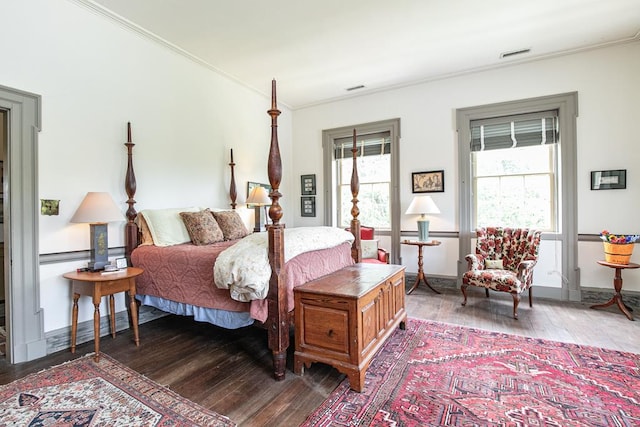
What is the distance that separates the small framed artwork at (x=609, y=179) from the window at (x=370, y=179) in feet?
8.62

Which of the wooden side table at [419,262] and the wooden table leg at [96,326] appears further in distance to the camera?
the wooden side table at [419,262]

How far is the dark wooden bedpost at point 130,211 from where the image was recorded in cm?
321

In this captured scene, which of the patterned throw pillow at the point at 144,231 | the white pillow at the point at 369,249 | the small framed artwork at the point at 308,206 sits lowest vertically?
the white pillow at the point at 369,249

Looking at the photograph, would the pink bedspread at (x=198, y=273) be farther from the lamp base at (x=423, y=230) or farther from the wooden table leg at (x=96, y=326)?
the lamp base at (x=423, y=230)

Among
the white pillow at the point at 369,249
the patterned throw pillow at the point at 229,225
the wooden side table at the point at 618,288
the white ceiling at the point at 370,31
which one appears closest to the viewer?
the white ceiling at the point at 370,31

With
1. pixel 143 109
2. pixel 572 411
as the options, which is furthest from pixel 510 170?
pixel 143 109

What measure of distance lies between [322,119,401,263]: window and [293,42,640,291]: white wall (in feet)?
0.46

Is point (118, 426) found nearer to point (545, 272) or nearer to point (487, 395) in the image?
point (487, 395)

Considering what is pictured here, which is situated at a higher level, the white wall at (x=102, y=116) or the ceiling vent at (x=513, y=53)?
the ceiling vent at (x=513, y=53)

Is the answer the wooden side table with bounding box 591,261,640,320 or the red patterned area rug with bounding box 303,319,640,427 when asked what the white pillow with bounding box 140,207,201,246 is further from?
the wooden side table with bounding box 591,261,640,320

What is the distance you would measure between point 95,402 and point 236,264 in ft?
3.91

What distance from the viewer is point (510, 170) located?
14.5ft

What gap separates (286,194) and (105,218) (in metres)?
3.51

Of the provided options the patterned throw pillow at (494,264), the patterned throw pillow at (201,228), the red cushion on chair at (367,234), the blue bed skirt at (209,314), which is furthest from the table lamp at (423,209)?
the blue bed skirt at (209,314)
